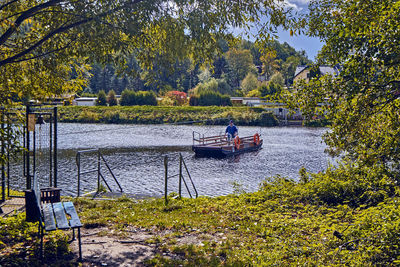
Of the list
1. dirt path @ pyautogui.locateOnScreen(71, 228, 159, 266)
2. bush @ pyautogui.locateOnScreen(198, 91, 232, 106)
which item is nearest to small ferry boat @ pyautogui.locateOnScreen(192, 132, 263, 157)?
dirt path @ pyautogui.locateOnScreen(71, 228, 159, 266)

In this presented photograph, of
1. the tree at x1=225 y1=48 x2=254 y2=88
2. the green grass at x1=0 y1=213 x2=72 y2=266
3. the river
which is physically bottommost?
the river

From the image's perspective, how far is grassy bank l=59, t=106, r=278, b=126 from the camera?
48.8 m

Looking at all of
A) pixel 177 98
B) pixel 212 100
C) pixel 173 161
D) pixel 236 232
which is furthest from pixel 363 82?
pixel 177 98

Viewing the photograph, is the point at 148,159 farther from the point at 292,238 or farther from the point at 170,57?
the point at 292,238

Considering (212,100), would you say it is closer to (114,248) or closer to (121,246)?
(121,246)

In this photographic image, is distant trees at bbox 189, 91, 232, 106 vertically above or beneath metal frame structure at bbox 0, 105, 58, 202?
above

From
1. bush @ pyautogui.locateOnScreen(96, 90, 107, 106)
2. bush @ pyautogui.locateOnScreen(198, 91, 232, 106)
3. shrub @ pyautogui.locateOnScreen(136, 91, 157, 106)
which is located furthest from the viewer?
bush @ pyautogui.locateOnScreen(198, 91, 232, 106)

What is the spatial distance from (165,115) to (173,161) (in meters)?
28.2

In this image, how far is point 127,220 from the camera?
8.41 meters

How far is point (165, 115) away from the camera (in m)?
51.6

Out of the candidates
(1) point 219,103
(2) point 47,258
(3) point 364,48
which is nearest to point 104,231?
(2) point 47,258

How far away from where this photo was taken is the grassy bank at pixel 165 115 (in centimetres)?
4884

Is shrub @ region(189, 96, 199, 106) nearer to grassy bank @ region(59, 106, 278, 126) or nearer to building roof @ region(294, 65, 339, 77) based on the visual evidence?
grassy bank @ region(59, 106, 278, 126)

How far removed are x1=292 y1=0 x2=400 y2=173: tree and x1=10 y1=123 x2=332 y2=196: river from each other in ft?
15.6
